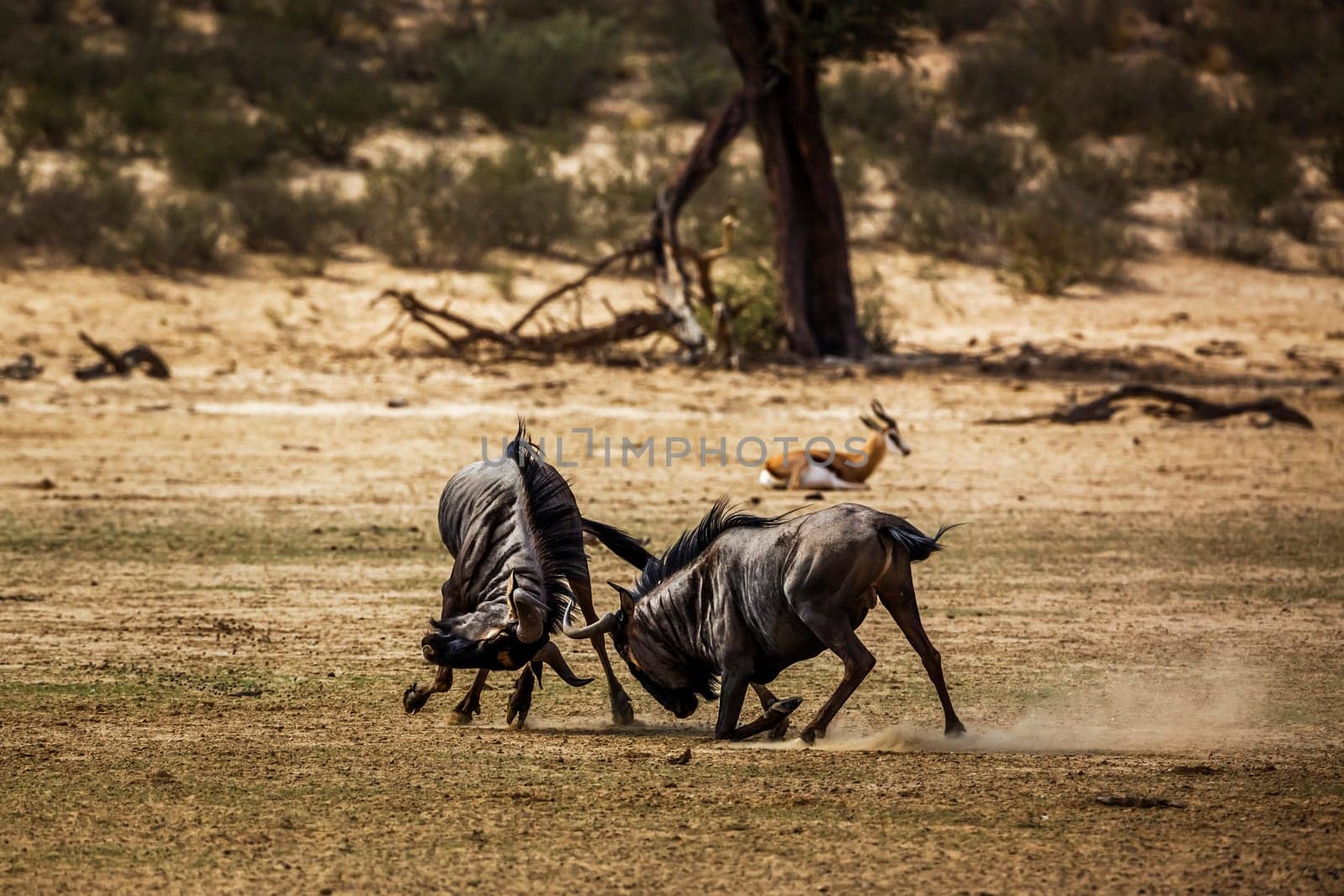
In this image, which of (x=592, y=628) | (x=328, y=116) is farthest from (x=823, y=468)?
(x=328, y=116)

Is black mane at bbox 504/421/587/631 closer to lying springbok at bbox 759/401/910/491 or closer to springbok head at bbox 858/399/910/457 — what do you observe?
lying springbok at bbox 759/401/910/491

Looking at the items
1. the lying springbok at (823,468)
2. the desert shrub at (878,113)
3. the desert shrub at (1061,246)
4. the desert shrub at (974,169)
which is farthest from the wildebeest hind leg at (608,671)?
the desert shrub at (878,113)

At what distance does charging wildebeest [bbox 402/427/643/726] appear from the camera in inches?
274

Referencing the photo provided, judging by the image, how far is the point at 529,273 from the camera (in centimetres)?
2456

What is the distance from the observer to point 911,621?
7.09 meters

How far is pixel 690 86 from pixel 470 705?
Answer: 89.5ft

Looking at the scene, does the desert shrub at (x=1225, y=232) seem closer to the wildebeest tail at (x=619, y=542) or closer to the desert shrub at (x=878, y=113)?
the desert shrub at (x=878, y=113)

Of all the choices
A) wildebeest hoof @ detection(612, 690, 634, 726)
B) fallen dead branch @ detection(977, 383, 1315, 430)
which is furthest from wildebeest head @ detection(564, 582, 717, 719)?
fallen dead branch @ detection(977, 383, 1315, 430)

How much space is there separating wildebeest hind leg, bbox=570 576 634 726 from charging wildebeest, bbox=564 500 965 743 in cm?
12

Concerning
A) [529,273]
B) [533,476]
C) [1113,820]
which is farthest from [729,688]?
[529,273]

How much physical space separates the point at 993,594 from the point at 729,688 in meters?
3.70

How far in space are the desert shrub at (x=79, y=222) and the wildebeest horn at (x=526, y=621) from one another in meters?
17.5

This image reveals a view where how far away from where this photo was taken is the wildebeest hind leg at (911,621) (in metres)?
7.04

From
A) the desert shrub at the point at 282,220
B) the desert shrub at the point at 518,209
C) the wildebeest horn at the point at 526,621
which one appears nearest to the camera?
the wildebeest horn at the point at 526,621
